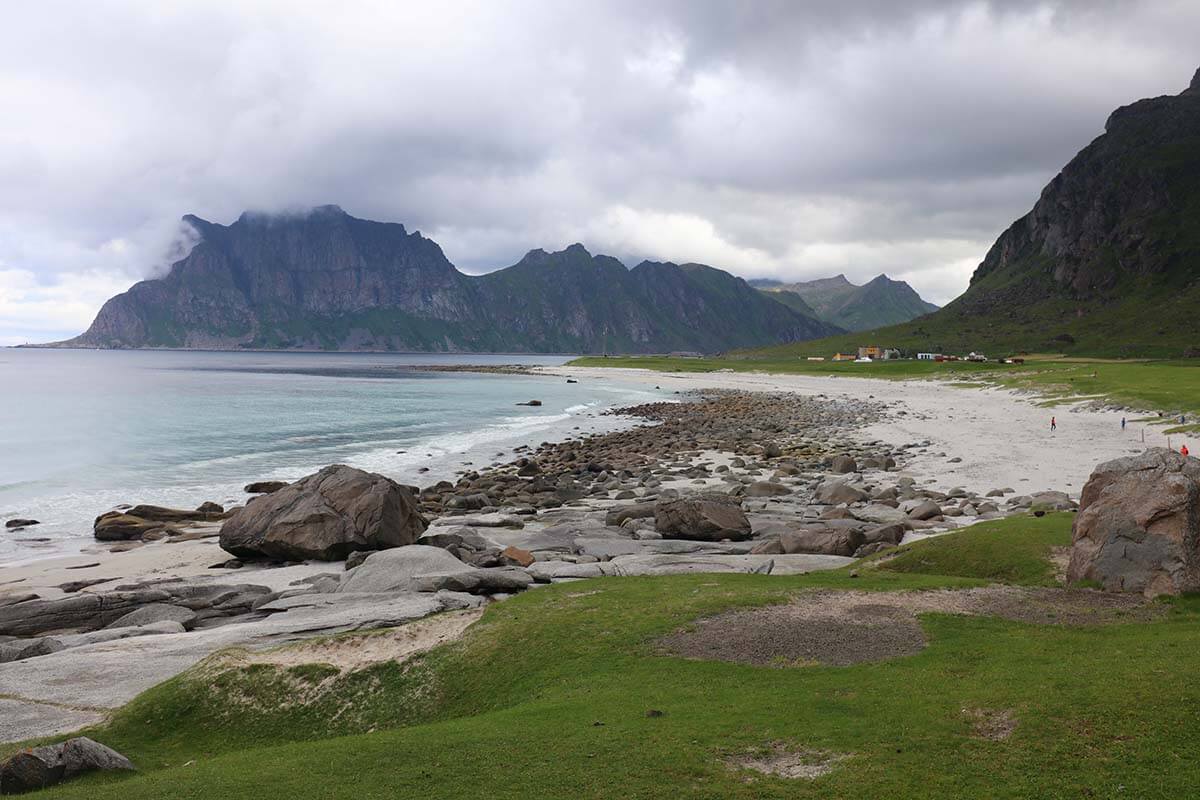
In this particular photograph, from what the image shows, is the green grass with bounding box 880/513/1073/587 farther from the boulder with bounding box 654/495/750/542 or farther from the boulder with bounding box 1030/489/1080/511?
the boulder with bounding box 654/495/750/542

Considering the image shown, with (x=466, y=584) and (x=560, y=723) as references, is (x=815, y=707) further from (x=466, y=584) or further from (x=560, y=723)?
(x=466, y=584)

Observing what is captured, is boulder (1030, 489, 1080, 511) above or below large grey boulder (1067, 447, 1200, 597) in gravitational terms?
below

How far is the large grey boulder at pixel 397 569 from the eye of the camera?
21.7m

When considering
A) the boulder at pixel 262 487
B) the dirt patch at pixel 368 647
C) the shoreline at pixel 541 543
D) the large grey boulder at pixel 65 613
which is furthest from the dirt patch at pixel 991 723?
the boulder at pixel 262 487

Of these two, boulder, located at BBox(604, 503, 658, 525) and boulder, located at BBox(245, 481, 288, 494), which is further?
boulder, located at BBox(245, 481, 288, 494)

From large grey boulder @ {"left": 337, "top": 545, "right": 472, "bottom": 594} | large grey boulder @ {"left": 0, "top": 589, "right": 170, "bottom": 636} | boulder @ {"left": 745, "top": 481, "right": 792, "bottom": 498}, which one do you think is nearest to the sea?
large grey boulder @ {"left": 0, "top": 589, "right": 170, "bottom": 636}

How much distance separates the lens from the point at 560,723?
36.7 feet

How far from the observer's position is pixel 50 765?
10.5m

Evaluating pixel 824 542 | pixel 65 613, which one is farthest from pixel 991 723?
pixel 65 613

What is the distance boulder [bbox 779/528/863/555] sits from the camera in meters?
24.4

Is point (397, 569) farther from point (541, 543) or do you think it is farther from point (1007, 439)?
point (1007, 439)

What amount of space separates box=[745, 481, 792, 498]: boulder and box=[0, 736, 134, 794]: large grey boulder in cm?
3174

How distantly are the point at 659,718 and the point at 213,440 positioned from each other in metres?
68.3

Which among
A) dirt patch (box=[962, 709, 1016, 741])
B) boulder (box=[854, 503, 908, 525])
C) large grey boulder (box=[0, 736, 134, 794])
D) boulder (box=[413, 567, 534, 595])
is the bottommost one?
boulder (box=[854, 503, 908, 525])
